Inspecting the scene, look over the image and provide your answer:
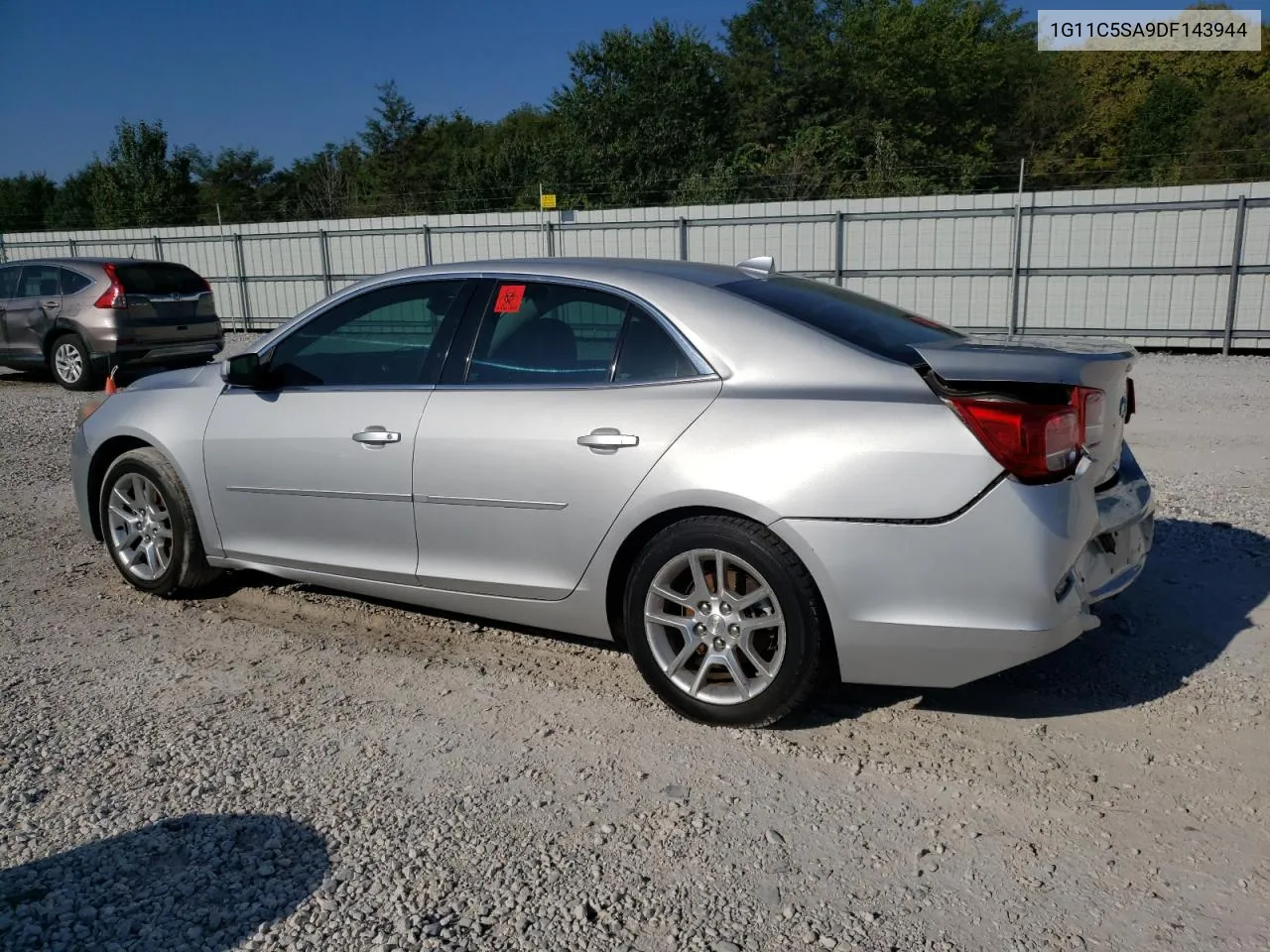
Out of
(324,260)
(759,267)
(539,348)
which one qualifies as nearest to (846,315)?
(759,267)

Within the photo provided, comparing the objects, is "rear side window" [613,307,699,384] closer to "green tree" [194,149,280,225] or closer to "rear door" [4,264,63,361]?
"rear door" [4,264,63,361]

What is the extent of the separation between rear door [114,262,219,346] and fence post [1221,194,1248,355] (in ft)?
A: 44.0

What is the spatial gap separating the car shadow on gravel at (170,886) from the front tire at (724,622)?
1228 millimetres

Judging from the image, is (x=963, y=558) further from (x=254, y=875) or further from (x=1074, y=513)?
(x=254, y=875)

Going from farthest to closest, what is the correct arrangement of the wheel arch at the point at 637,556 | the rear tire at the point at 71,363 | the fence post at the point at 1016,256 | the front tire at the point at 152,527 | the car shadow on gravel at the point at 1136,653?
the fence post at the point at 1016,256 < the rear tire at the point at 71,363 < the front tire at the point at 152,527 < the car shadow on gravel at the point at 1136,653 < the wheel arch at the point at 637,556

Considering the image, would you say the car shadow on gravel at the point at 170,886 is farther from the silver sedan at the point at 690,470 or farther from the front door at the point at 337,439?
the front door at the point at 337,439

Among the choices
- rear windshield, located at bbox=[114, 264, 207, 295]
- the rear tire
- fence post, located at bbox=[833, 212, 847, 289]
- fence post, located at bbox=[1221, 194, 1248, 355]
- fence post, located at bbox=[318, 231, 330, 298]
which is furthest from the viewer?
fence post, located at bbox=[318, 231, 330, 298]

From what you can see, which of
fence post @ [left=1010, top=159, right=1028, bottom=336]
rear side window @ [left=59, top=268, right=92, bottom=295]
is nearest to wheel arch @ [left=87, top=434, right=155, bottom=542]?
rear side window @ [left=59, top=268, right=92, bottom=295]

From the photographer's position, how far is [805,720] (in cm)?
353

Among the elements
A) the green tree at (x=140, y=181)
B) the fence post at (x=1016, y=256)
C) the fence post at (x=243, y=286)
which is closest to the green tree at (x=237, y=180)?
the green tree at (x=140, y=181)

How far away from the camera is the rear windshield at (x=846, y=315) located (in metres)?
3.42

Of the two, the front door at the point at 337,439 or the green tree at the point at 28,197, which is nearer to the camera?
the front door at the point at 337,439

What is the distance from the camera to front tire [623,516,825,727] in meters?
3.23

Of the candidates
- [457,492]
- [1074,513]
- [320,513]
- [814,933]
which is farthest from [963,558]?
[320,513]
